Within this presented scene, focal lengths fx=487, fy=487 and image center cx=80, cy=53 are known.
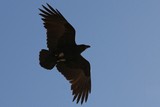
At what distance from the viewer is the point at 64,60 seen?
54.0ft

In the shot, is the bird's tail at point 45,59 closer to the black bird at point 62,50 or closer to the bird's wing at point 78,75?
the black bird at point 62,50

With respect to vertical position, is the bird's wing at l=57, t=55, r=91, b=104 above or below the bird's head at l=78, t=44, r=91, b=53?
below

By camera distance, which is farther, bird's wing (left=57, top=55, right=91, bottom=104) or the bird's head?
bird's wing (left=57, top=55, right=91, bottom=104)

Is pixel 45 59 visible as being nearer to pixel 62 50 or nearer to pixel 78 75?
pixel 62 50

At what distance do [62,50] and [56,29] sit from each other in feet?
2.41

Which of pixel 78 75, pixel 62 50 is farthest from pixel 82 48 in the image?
pixel 78 75

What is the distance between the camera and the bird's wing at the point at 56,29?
16172mm

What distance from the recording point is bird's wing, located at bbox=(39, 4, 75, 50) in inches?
637

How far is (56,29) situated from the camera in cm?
1636

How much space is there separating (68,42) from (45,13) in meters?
1.27

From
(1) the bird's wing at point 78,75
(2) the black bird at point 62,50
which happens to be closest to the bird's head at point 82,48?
(2) the black bird at point 62,50

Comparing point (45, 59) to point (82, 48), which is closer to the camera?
point (45, 59)

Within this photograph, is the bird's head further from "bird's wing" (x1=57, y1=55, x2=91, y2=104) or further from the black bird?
"bird's wing" (x1=57, y1=55, x2=91, y2=104)

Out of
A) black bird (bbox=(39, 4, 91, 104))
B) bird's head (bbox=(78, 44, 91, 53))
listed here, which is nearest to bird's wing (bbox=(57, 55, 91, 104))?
black bird (bbox=(39, 4, 91, 104))
